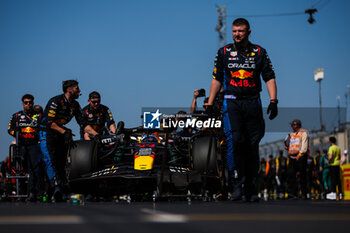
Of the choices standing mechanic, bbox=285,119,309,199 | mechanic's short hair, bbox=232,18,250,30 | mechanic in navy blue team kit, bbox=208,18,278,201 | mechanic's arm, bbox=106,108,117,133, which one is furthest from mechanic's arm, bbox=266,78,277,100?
standing mechanic, bbox=285,119,309,199

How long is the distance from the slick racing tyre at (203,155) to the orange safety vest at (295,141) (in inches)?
220

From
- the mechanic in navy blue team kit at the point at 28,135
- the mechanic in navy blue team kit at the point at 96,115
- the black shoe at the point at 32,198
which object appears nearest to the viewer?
the black shoe at the point at 32,198

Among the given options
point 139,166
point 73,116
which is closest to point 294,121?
point 73,116

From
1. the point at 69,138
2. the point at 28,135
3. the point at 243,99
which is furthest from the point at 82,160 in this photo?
the point at 28,135

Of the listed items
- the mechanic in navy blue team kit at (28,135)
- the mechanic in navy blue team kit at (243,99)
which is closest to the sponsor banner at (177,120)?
the mechanic in navy blue team kit at (243,99)

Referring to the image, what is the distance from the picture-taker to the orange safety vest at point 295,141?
13992 mm

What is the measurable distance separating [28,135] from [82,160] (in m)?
3.90

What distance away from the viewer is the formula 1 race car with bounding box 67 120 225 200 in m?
8.41

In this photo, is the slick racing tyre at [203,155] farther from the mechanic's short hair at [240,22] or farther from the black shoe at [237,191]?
the mechanic's short hair at [240,22]

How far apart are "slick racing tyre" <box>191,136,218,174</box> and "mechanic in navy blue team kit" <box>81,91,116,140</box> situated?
3163 millimetres

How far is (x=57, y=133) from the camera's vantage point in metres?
10.5

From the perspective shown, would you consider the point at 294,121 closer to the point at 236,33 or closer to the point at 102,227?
the point at 236,33

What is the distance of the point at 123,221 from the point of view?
3.98 meters

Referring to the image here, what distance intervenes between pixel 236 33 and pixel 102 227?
4912 millimetres
